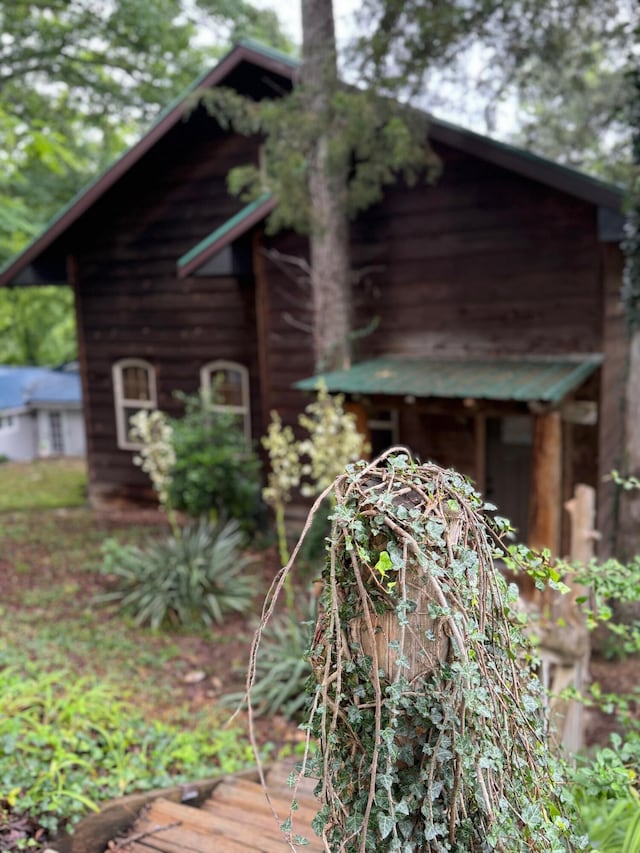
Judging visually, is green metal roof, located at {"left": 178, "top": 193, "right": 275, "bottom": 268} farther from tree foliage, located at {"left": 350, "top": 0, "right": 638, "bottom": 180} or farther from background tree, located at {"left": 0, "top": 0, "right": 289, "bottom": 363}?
background tree, located at {"left": 0, "top": 0, "right": 289, "bottom": 363}

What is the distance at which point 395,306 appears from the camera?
9664mm

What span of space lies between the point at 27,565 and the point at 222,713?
16.3 ft

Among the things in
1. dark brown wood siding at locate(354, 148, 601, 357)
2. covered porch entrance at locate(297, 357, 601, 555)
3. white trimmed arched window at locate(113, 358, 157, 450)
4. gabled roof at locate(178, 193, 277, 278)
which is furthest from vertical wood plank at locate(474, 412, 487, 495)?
white trimmed arched window at locate(113, 358, 157, 450)

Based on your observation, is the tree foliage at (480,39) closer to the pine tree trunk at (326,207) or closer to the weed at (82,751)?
the pine tree trunk at (326,207)

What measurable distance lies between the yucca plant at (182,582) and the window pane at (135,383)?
4.32 metres

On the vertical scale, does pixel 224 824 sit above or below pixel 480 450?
below

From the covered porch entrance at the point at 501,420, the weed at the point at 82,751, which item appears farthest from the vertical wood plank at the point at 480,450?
the weed at the point at 82,751

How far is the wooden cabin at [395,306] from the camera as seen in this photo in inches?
322

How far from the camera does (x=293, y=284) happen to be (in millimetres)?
10430

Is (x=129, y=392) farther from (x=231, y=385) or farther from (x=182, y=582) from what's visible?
(x=182, y=582)

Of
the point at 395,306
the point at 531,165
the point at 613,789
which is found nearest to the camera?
the point at 613,789

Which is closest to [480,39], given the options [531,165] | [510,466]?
[531,165]

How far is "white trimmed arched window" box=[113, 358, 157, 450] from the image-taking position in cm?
1266

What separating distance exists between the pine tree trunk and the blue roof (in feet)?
46.5
